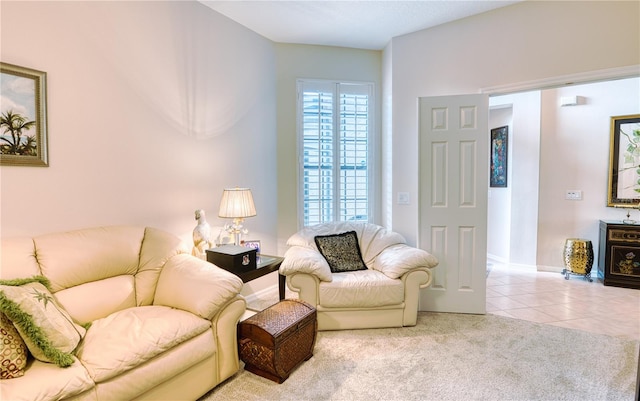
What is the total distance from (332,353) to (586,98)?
15.3 feet

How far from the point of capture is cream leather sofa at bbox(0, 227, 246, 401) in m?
1.50

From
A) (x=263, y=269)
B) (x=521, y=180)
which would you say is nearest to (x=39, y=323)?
(x=263, y=269)

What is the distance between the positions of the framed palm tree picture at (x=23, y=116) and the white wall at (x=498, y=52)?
308 cm

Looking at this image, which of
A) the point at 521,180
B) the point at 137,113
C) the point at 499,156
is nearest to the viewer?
the point at 137,113

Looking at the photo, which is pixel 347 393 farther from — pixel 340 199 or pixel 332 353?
pixel 340 199

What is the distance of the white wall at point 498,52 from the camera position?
269 cm

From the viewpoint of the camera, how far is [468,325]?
298cm

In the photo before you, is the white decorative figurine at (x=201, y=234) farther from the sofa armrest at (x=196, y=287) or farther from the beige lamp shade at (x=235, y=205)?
the sofa armrest at (x=196, y=287)

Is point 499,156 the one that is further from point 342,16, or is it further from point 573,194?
point 342,16

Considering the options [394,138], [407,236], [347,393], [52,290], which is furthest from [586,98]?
[52,290]

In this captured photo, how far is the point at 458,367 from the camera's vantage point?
2307 millimetres

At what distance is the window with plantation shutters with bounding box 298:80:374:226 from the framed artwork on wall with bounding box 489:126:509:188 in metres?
2.36

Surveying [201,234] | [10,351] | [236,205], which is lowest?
[10,351]

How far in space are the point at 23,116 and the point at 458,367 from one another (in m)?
3.18
